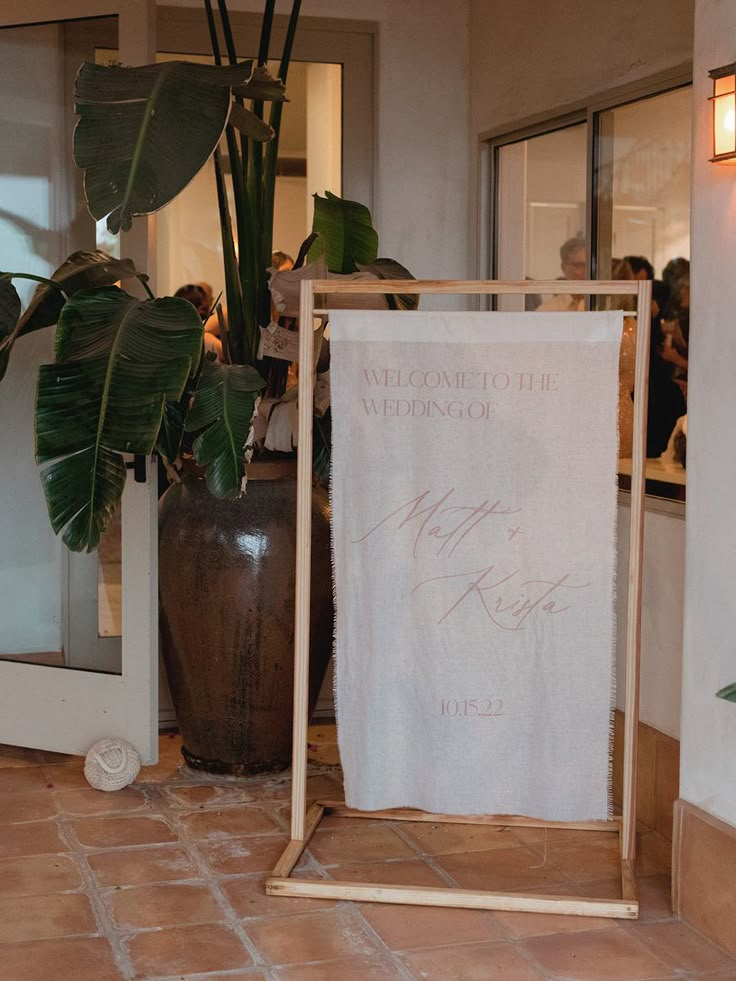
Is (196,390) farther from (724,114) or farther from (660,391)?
(724,114)

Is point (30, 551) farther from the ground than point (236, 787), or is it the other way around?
point (30, 551)

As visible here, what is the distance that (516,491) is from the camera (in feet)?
8.71

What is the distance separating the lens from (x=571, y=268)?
12.2 ft

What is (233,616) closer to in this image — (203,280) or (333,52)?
(333,52)

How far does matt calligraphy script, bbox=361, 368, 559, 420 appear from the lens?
8.66 ft

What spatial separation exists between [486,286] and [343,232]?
90 centimetres

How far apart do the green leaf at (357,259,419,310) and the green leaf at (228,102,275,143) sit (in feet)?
1.42

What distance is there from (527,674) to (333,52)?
7.93 feet

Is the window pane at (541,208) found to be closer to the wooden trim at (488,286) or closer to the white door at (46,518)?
the wooden trim at (488,286)

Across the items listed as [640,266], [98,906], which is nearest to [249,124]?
[640,266]

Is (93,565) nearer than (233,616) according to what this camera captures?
No

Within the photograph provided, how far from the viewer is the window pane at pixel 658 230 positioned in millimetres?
3145

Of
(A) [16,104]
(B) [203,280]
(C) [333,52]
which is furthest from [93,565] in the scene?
(B) [203,280]

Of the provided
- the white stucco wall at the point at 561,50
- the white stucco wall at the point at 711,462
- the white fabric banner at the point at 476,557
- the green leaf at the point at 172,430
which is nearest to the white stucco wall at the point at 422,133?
the white stucco wall at the point at 561,50
